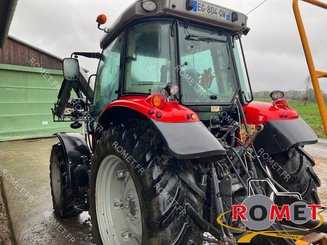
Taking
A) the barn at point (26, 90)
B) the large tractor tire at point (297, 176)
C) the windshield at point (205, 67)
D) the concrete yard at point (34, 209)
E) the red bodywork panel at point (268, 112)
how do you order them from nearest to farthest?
the windshield at point (205, 67)
the large tractor tire at point (297, 176)
the red bodywork panel at point (268, 112)
the concrete yard at point (34, 209)
the barn at point (26, 90)

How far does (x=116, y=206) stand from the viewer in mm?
2639

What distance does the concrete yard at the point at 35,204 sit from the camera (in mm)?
3299

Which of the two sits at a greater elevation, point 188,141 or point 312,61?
point 312,61

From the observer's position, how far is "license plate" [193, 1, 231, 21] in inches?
98.3

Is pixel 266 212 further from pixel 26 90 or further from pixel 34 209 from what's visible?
pixel 26 90

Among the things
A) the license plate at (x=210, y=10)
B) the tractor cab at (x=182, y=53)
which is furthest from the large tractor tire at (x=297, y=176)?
the license plate at (x=210, y=10)

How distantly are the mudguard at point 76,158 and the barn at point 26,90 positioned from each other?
8.54 metres

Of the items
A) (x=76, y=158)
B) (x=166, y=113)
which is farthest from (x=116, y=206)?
(x=166, y=113)

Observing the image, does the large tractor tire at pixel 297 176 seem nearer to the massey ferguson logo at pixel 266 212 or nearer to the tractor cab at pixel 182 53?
the tractor cab at pixel 182 53

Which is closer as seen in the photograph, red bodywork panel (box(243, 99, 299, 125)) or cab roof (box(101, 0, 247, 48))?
cab roof (box(101, 0, 247, 48))

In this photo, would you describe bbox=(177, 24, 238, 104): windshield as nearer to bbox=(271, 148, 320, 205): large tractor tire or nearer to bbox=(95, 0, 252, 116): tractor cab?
bbox=(95, 0, 252, 116): tractor cab

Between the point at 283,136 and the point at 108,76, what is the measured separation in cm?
189

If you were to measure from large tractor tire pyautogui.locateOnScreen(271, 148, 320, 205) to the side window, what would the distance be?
66.8 inches

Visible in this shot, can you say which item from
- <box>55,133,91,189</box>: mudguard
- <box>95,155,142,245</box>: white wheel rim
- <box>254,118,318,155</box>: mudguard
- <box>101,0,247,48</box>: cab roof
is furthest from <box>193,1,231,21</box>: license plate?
<box>55,133,91,189</box>: mudguard
